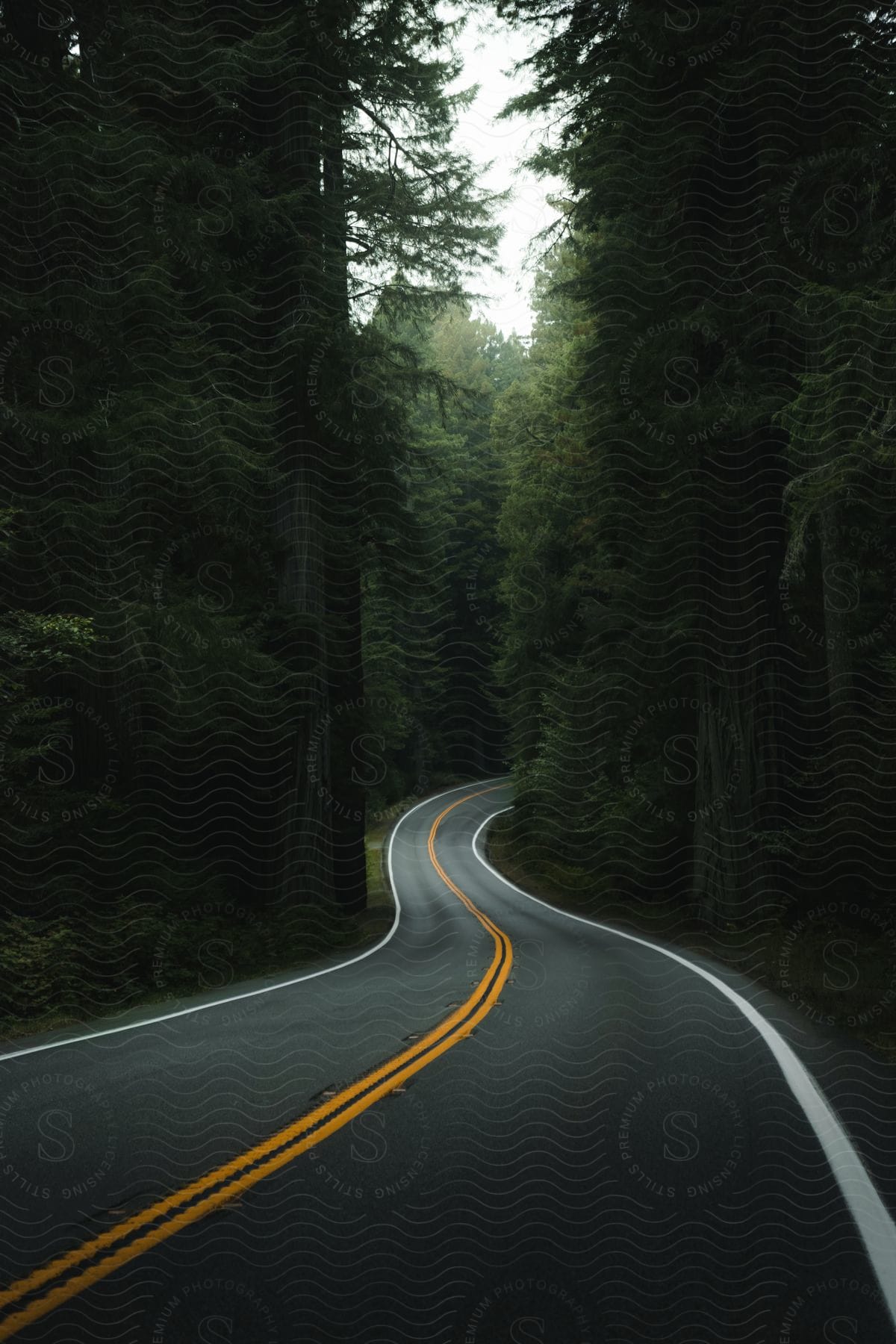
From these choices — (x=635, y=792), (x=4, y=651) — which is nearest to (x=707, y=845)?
(x=635, y=792)

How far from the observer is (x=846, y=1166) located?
4438 mm

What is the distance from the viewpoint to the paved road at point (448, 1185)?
123 inches

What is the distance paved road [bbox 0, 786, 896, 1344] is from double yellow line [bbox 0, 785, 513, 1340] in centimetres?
1

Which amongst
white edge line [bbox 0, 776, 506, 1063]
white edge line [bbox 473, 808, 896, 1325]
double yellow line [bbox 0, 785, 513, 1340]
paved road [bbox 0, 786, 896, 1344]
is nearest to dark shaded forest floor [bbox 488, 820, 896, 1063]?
white edge line [bbox 473, 808, 896, 1325]

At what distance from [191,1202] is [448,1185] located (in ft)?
3.61

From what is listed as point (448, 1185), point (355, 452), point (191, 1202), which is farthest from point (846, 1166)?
point (355, 452)

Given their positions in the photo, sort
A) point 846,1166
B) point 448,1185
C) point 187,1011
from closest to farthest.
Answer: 1. point 448,1185
2. point 846,1166
3. point 187,1011

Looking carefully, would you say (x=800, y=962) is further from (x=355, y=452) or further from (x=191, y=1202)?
(x=355, y=452)

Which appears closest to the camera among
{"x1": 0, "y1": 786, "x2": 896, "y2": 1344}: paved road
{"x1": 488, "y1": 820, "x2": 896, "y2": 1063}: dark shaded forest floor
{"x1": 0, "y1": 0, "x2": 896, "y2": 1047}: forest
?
{"x1": 0, "y1": 786, "x2": 896, "y2": 1344}: paved road

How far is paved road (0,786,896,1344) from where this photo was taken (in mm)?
3127

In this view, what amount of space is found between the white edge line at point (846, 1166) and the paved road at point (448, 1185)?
2 cm

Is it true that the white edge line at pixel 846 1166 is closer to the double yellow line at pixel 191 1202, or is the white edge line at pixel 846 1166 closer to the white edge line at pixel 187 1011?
the double yellow line at pixel 191 1202

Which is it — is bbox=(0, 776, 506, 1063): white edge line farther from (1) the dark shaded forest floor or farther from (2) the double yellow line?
(1) the dark shaded forest floor

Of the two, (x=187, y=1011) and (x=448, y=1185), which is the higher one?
(x=448, y=1185)
